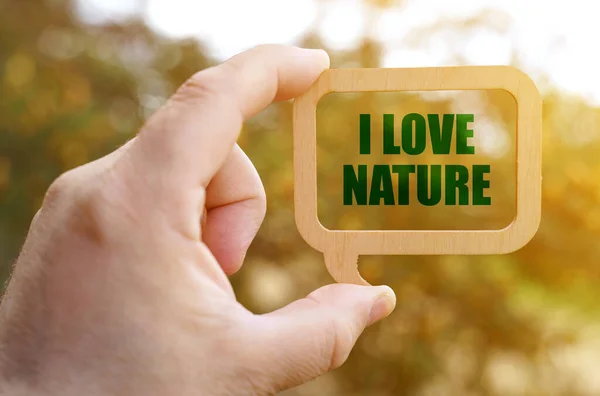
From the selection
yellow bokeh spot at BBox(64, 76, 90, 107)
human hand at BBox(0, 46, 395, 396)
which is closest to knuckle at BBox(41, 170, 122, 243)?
human hand at BBox(0, 46, 395, 396)

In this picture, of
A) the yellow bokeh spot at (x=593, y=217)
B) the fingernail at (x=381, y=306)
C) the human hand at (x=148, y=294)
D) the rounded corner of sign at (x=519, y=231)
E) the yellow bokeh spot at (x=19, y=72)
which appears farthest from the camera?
the yellow bokeh spot at (x=19, y=72)

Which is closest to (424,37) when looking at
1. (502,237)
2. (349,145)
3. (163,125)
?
(349,145)

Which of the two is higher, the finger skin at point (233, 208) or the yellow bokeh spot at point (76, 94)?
the finger skin at point (233, 208)

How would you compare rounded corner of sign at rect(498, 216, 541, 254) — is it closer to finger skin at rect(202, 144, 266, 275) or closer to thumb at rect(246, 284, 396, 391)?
thumb at rect(246, 284, 396, 391)

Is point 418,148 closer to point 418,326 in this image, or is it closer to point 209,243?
point 209,243

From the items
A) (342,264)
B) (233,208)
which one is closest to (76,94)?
(233,208)

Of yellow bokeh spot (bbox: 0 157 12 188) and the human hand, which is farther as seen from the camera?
yellow bokeh spot (bbox: 0 157 12 188)

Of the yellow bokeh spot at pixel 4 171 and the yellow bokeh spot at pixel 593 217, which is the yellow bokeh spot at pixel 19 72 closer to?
the yellow bokeh spot at pixel 4 171

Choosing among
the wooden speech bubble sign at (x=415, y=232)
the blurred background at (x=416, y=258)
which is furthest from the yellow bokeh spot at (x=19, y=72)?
the wooden speech bubble sign at (x=415, y=232)
